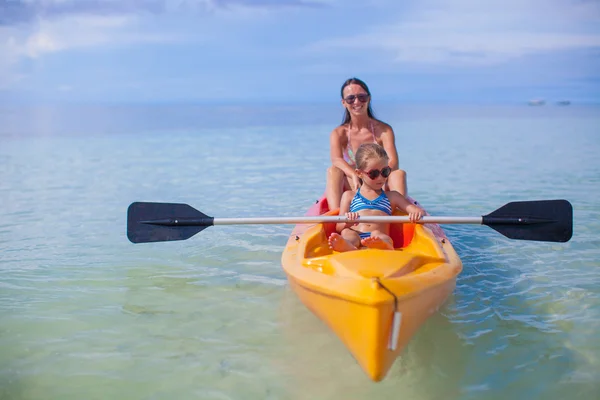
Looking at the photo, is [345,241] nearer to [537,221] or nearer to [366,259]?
[366,259]

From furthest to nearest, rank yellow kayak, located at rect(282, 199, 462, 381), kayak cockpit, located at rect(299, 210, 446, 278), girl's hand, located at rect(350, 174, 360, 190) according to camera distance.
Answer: girl's hand, located at rect(350, 174, 360, 190)
kayak cockpit, located at rect(299, 210, 446, 278)
yellow kayak, located at rect(282, 199, 462, 381)

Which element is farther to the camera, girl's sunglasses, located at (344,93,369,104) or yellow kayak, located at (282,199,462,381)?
girl's sunglasses, located at (344,93,369,104)

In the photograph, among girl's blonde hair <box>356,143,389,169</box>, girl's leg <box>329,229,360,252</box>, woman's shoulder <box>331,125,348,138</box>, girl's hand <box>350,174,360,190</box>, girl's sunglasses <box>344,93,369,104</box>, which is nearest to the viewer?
girl's leg <box>329,229,360,252</box>

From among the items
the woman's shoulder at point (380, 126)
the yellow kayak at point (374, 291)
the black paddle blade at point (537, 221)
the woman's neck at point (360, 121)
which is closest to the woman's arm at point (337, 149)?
the woman's neck at point (360, 121)

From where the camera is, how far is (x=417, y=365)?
10.1 ft

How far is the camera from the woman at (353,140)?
4371 mm

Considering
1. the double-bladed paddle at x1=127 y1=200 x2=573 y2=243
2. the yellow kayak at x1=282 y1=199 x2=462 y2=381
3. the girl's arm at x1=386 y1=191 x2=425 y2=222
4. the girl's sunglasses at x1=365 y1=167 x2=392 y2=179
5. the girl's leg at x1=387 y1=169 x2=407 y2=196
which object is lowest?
the yellow kayak at x1=282 y1=199 x2=462 y2=381

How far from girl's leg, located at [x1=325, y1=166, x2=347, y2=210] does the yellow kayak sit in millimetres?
839

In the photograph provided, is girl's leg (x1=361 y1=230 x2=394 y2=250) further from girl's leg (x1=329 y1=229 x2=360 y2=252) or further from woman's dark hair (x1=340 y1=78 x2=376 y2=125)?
woman's dark hair (x1=340 y1=78 x2=376 y2=125)

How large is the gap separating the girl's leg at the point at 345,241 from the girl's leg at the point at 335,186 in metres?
0.72

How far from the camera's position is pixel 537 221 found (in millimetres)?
3576

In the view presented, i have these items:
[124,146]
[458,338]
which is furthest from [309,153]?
[458,338]

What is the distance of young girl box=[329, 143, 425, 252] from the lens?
346 cm

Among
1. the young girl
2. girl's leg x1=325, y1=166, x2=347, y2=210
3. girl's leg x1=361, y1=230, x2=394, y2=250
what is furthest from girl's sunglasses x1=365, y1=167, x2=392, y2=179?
girl's leg x1=325, y1=166, x2=347, y2=210
